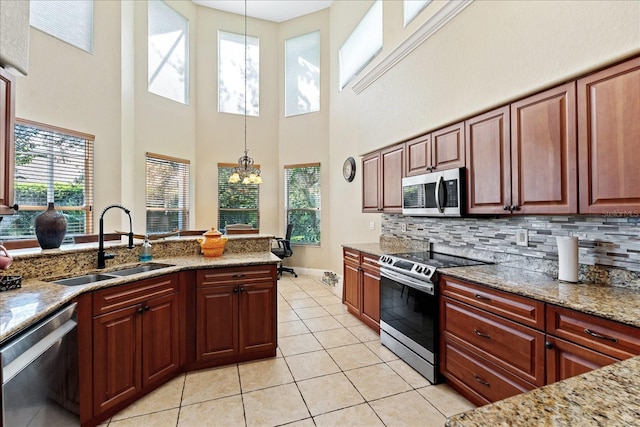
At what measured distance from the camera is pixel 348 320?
3717 mm

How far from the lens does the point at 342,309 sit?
413 centimetres

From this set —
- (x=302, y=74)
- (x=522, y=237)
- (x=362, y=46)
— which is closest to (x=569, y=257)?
(x=522, y=237)

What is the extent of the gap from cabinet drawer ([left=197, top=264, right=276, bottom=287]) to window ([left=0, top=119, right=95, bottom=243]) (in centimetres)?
247

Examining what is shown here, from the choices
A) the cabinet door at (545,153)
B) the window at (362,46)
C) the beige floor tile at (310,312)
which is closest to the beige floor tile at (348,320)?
the beige floor tile at (310,312)

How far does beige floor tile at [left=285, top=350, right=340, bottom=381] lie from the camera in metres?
2.49

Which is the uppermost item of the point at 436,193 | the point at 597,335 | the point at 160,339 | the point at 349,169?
the point at 349,169

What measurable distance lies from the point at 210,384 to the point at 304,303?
215 cm

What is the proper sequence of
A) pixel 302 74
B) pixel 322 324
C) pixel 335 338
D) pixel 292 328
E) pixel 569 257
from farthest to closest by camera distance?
pixel 302 74
pixel 322 324
pixel 292 328
pixel 335 338
pixel 569 257

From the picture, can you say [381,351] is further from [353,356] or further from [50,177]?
[50,177]

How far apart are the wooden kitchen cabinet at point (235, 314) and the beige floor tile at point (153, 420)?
0.53 m

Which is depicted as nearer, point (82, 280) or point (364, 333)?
point (82, 280)

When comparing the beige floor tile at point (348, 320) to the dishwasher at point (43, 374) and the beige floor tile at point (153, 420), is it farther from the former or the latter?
the dishwasher at point (43, 374)

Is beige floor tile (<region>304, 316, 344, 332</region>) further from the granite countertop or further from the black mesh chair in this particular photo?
the black mesh chair

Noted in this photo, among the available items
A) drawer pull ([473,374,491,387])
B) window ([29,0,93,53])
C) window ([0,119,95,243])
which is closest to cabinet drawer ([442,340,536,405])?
drawer pull ([473,374,491,387])
